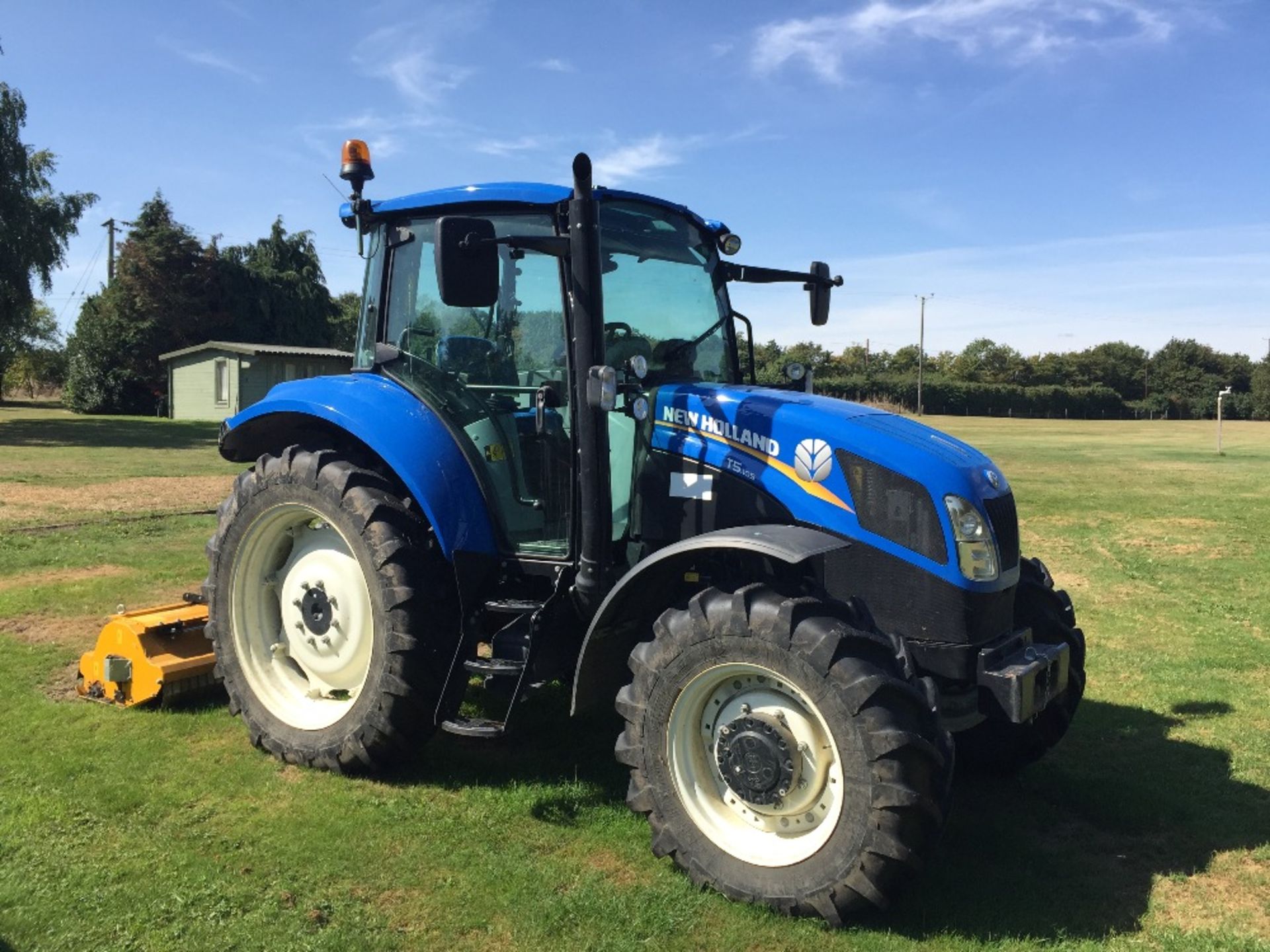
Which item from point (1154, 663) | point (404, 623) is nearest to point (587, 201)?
point (404, 623)

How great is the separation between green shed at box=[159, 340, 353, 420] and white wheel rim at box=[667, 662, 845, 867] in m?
33.3

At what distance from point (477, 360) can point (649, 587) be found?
4.73ft

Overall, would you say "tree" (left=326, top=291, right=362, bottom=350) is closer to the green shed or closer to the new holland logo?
the green shed

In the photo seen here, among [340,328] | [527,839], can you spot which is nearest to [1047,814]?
[527,839]

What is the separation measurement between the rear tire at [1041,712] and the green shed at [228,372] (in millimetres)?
32858

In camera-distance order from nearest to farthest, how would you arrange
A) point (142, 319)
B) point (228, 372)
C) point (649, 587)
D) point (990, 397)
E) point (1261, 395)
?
point (649, 587)
point (228, 372)
point (142, 319)
point (990, 397)
point (1261, 395)

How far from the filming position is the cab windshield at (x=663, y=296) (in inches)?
172

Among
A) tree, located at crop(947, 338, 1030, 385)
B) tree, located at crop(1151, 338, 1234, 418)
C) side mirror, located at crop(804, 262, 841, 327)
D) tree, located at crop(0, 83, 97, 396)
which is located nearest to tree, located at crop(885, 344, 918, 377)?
tree, located at crop(947, 338, 1030, 385)

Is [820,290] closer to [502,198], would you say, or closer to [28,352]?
[502,198]

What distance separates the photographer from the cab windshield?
4.36 meters

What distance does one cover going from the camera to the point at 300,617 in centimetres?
484

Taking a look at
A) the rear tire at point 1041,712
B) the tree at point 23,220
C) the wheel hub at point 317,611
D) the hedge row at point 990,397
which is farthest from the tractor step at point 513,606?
the hedge row at point 990,397

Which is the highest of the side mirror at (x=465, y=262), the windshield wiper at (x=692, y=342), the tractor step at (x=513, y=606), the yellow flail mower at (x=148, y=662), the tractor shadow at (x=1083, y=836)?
the side mirror at (x=465, y=262)

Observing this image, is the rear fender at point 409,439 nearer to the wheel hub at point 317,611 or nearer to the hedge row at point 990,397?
the wheel hub at point 317,611
